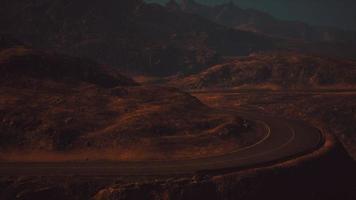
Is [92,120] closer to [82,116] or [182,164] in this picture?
[82,116]

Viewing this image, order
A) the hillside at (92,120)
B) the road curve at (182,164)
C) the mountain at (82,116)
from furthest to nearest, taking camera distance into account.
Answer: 1. the mountain at (82,116)
2. the hillside at (92,120)
3. the road curve at (182,164)

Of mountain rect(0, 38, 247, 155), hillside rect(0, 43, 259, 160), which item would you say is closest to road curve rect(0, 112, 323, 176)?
hillside rect(0, 43, 259, 160)

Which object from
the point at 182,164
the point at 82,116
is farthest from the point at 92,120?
the point at 182,164

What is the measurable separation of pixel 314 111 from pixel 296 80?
57.1 metres

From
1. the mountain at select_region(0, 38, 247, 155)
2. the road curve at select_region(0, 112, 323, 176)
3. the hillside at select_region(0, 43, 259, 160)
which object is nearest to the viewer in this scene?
the road curve at select_region(0, 112, 323, 176)

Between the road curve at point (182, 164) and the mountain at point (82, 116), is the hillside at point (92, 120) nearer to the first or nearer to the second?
the mountain at point (82, 116)

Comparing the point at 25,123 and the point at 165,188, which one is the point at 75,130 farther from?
the point at 165,188

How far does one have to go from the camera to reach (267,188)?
209 feet

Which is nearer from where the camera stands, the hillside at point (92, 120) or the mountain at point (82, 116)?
the hillside at point (92, 120)

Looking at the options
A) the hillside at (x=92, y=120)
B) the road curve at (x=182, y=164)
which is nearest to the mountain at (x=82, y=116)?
the hillside at (x=92, y=120)

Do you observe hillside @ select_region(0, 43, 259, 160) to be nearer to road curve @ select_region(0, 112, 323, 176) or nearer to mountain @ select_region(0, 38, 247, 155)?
mountain @ select_region(0, 38, 247, 155)

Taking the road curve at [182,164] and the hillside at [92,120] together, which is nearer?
the road curve at [182,164]

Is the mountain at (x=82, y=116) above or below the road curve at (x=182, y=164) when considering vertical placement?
below

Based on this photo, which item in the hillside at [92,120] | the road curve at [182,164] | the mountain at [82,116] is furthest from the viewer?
the mountain at [82,116]
